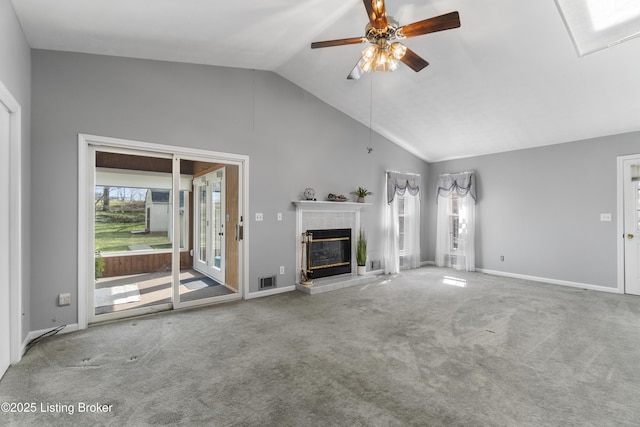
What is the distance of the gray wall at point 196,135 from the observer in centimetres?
297

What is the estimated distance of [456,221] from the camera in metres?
6.82

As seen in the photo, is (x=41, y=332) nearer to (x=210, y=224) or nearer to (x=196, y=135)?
(x=210, y=224)

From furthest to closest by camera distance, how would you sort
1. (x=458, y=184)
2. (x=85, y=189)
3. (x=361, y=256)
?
(x=458, y=184) < (x=361, y=256) < (x=85, y=189)

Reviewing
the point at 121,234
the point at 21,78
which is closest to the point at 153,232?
the point at 121,234

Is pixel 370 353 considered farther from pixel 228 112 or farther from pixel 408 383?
pixel 228 112

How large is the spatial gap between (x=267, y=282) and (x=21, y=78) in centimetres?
346

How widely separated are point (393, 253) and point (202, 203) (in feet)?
12.7

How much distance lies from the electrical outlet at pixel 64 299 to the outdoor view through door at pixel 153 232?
22 centimetres

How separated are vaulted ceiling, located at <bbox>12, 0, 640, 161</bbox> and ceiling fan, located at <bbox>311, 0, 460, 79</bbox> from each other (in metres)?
0.67

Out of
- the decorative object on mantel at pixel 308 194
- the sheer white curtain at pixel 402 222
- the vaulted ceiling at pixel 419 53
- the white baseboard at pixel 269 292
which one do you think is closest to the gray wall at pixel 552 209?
the vaulted ceiling at pixel 419 53

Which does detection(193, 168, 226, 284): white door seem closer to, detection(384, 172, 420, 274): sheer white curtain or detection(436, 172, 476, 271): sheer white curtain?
detection(384, 172, 420, 274): sheer white curtain

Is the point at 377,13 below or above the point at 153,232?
above

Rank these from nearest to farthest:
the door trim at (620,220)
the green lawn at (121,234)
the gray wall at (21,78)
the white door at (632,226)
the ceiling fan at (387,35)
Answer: the gray wall at (21,78), the ceiling fan at (387,35), the green lawn at (121,234), the white door at (632,226), the door trim at (620,220)

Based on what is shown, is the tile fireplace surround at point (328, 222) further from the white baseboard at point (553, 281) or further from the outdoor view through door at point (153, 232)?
the white baseboard at point (553, 281)
